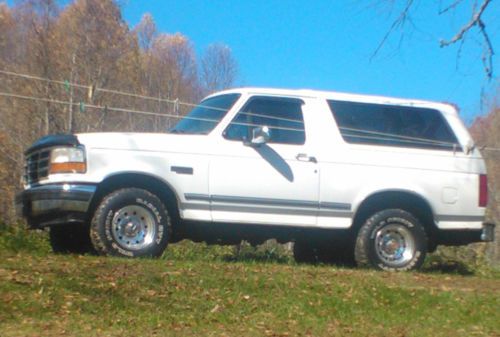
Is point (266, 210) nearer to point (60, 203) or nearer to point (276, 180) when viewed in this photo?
point (276, 180)

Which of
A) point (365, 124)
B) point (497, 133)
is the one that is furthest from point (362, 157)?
point (497, 133)

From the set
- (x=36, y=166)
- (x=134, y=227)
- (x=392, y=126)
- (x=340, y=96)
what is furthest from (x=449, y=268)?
(x=36, y=166)

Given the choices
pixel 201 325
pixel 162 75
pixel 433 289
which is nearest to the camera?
pixel 201 325

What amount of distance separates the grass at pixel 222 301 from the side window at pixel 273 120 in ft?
5.16

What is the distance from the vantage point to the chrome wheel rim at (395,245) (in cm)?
935

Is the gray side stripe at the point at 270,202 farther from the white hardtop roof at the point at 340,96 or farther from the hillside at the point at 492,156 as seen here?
the hillside at the point at 492,156

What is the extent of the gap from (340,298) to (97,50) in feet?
49.0

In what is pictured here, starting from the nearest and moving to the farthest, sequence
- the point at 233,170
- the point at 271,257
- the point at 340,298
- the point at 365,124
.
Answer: the point at 340,298, the point at 233,170, the point at 365,124, the point at 271,257

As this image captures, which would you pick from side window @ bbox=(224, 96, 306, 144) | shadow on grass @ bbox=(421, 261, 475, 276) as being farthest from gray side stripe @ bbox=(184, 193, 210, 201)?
shadow on grass @ bbox=(421, 261, 475, 276)

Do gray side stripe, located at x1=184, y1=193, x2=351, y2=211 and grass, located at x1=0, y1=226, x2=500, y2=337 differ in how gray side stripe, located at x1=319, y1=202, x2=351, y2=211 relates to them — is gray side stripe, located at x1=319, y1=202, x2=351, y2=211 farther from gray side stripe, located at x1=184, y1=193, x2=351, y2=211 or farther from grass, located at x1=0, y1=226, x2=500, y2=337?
grass, located at x1=0, y1=226, x2=500, y2=337

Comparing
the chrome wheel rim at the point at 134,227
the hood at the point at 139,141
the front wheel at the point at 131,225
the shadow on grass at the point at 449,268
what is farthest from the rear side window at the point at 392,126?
the chrome wheel rim at the point at 134,227

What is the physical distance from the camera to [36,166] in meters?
8.87

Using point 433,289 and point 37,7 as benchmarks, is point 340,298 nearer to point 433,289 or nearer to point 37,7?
point 433,289

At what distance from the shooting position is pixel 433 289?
8008 mm
